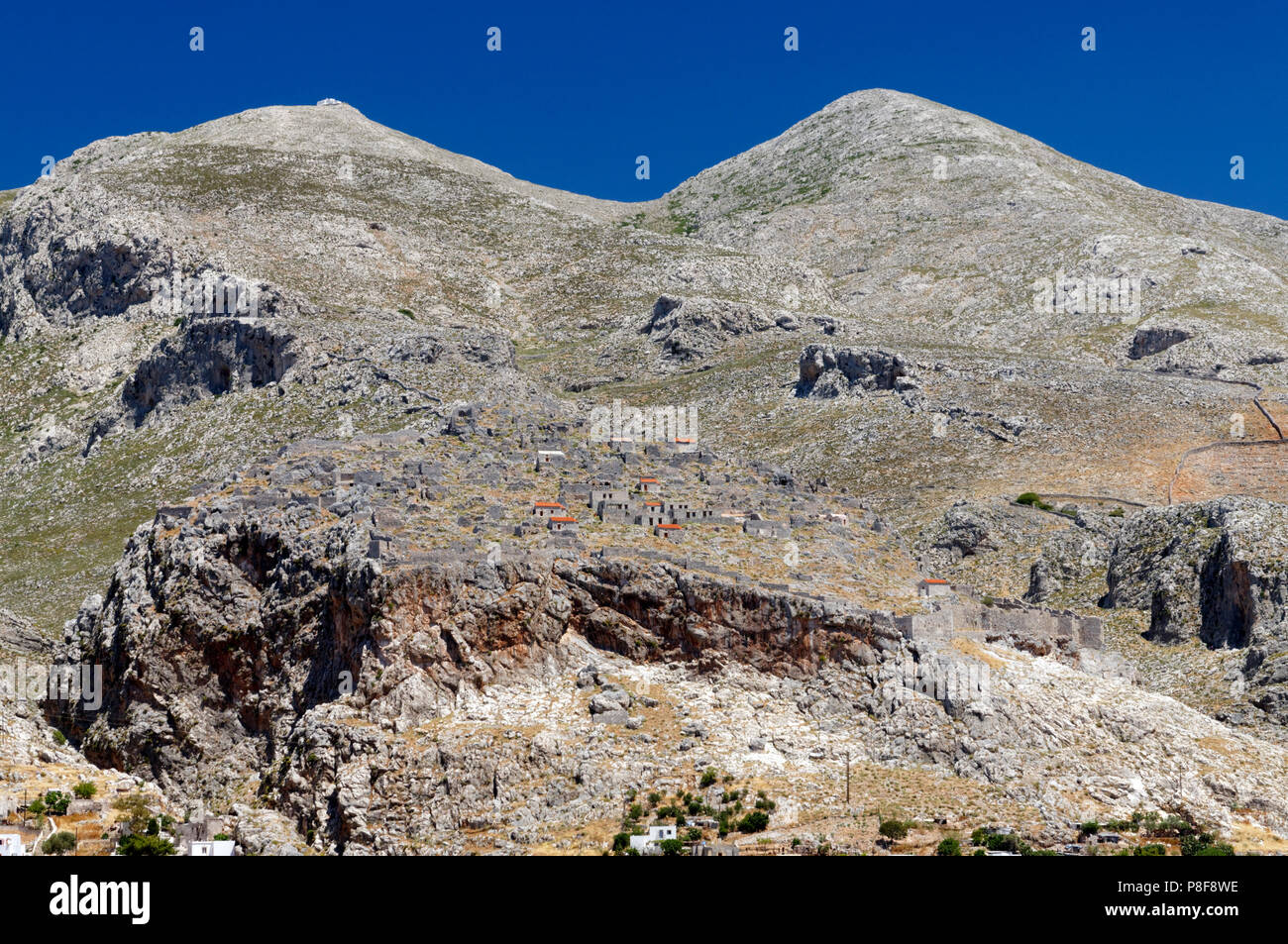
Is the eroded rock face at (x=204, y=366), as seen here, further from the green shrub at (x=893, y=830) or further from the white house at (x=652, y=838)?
the green shrub at (x=893, y=830)

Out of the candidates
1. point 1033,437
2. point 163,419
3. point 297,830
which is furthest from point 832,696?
point 163,419

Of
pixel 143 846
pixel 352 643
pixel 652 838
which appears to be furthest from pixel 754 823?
pixel 143 846

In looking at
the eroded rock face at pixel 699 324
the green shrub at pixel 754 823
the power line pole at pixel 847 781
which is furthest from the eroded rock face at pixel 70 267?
the green shrub at pixel 754 823

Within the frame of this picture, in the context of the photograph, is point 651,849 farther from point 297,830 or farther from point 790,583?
point 790,583

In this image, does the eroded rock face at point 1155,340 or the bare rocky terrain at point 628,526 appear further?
the eroded rock face at point 1155,340

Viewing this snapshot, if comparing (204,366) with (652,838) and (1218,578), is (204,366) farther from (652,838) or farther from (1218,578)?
(652,838)

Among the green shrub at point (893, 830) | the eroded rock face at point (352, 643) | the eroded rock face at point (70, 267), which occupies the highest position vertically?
the eroded rock face at point (70, 267)

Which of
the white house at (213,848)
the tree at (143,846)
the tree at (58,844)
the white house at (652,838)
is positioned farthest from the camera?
the white house at (213,848)
